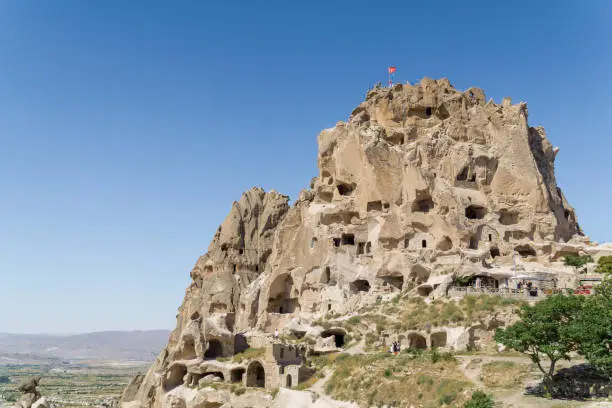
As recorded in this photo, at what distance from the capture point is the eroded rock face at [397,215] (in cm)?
5391

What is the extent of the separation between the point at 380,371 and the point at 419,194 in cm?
2357

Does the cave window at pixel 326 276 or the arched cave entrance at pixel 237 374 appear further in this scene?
the cave window at pixel 326 276

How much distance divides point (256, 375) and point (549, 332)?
73.5 ft

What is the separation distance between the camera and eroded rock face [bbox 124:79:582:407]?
53906 millimetres

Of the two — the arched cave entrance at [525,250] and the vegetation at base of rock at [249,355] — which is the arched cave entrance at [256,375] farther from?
the arched cave entrance at [525,250]

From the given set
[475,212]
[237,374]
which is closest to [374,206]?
[475,212]

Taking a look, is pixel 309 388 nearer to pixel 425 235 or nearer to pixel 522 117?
pixel 425 235

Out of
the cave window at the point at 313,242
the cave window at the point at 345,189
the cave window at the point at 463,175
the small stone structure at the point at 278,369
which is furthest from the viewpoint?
the cave window at the point at 345,189

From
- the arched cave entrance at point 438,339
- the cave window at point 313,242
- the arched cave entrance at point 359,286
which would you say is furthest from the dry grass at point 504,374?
the cave window at point 313,242

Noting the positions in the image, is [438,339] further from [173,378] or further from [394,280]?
[173,378]

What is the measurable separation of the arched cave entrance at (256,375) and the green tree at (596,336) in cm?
2275

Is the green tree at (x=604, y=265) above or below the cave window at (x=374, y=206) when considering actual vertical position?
below

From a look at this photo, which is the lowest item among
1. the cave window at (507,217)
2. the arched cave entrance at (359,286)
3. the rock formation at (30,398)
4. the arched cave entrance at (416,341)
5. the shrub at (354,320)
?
the rock formation at (30,398)

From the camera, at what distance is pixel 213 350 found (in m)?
47.5
